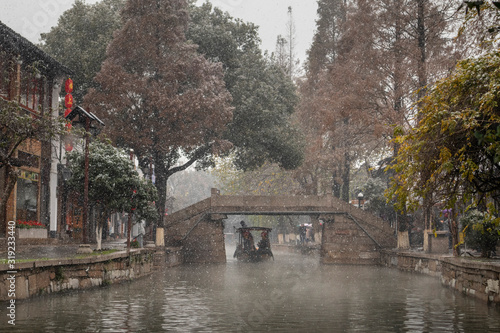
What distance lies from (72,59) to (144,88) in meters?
5.49

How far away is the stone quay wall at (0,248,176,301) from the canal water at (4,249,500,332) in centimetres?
33

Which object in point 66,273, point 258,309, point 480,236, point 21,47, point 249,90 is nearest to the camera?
point 258,309

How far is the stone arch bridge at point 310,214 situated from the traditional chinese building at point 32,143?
949 centimetres

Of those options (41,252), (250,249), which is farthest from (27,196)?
(250,249)

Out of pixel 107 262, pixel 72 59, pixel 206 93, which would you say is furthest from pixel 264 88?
pixel 107 262

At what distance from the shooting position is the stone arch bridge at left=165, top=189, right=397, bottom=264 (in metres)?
36.8

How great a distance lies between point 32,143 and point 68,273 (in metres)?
10.3

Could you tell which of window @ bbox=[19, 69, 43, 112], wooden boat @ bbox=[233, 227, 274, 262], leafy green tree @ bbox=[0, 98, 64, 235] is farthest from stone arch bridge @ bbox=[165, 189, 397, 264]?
leafy green tree @ bbox=[0, 98, 64, 235]

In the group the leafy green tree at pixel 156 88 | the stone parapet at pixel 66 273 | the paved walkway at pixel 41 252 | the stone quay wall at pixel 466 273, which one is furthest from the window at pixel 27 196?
the stone quay wall at pixel 466 273

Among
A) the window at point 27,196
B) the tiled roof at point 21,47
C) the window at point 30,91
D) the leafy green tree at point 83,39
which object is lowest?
the window at point 27,196

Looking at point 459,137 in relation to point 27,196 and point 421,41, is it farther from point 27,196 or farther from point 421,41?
point 27,196

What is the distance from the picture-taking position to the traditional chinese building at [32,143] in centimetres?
2300

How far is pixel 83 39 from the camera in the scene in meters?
34.8

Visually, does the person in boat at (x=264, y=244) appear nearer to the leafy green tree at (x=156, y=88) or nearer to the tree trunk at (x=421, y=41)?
the leafy green tree at (x=156, y=88)
